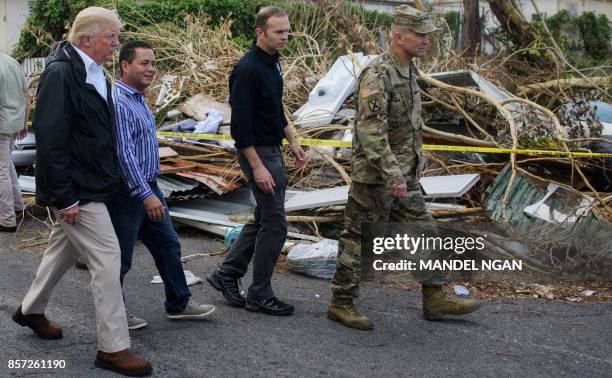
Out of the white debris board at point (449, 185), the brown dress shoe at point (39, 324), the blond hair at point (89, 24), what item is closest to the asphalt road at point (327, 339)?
the brown dress shoe at point (39, 324)

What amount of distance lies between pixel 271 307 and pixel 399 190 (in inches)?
47.2

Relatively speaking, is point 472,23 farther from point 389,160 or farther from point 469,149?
point 389,160

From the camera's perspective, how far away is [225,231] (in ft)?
23.5

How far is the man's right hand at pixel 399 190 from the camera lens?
15.1 feet

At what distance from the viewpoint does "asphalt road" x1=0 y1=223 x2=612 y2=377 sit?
13.9 ft

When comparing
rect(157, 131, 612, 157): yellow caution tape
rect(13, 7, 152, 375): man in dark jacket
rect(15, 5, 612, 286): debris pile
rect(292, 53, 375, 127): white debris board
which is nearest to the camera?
rect(13, 7, 152, 375): man in dark jacket

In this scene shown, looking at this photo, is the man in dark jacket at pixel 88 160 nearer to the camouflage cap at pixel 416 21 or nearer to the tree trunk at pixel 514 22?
the camouflage cap at pixel 416 21

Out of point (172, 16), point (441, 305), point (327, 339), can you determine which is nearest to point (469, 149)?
point (441, 305)

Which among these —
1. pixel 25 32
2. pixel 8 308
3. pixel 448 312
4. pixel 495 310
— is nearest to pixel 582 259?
pixel 495 310

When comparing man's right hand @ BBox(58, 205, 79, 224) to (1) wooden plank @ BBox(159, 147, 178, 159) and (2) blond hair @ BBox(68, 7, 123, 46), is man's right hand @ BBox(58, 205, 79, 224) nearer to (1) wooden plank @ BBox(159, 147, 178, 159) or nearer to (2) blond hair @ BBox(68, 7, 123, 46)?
(2) blond hair @ BBox(68, 7, 123, 46)

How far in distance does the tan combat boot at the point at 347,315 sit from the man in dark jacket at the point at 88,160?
1386 millimetres

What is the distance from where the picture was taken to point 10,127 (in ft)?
24.7

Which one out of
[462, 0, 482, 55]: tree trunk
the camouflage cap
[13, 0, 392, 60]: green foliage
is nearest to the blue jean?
the camouflage cap

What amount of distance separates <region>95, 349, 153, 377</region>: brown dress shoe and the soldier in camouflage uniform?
1.41 metres
